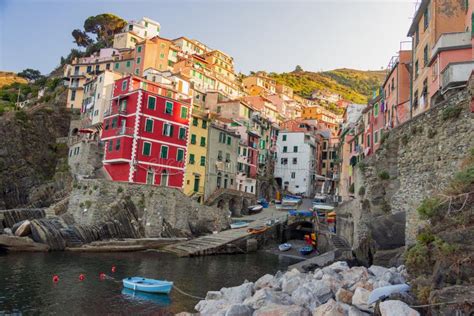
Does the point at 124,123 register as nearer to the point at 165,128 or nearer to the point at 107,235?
the point at 165,128

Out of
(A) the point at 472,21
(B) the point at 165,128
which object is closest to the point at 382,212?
(A) the point at 472,21

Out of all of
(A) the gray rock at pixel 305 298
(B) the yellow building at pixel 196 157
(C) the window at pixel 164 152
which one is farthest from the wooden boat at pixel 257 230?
(A) the gray rock at pixel 305 298

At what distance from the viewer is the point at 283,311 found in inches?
526

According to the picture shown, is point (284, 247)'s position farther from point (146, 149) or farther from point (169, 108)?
point (169, 108)

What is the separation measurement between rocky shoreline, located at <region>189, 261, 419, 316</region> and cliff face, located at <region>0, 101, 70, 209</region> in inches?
1701

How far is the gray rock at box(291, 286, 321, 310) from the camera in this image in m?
14.9

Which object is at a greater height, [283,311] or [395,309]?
[395,309]

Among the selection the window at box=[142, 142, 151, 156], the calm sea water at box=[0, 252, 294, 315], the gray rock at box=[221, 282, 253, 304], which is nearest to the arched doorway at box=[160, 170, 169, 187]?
the window at box=[142, 142, 151, 156]

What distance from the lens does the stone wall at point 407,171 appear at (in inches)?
698

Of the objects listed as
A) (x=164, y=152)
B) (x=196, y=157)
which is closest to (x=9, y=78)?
(x=196, y=157)

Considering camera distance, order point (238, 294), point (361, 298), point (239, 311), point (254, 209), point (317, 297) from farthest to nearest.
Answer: point (254, 209), point (238, 294), point (317, 297), point (239, 311), point (361, 298)

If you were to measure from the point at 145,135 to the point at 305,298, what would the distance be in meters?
36.7

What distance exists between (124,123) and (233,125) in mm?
26487

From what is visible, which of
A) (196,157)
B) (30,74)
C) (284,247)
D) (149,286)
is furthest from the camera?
(30,74)
